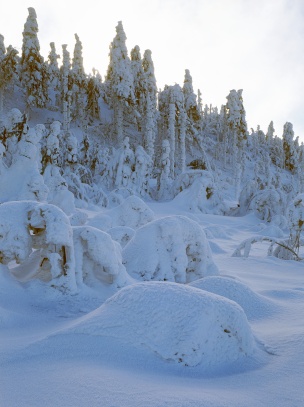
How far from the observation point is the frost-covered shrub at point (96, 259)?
13.4 ft

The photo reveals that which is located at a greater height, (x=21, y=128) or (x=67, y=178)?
(x=21, y=128)

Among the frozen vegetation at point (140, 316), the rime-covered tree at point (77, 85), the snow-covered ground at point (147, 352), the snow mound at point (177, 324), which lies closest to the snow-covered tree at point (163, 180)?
the rime-covered tree at point (77, 85)

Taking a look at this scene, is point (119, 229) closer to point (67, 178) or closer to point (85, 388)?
point (85, 388)

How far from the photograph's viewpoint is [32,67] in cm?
2941

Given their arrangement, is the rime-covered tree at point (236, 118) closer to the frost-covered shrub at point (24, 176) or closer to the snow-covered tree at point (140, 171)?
the snow-covered tree at point (140, 171)

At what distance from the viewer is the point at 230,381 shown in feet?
7.29

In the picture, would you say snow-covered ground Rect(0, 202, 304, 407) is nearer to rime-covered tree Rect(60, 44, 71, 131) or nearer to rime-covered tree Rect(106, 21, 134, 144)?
rime-covered tree Rect(106, 21, 134, 144)

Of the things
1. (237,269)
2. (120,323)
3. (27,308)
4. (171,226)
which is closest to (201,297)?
(120,323)

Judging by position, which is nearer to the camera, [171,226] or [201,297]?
[201,297]

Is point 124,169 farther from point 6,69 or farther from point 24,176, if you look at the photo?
point 6,69

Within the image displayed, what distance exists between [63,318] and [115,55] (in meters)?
29.7

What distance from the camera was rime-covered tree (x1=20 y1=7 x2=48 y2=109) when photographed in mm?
29312

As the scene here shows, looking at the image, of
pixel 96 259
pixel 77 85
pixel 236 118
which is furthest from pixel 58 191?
pixel 236 118

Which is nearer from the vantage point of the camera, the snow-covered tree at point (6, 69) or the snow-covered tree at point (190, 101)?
the snow-covered tree at point (6, 69)
